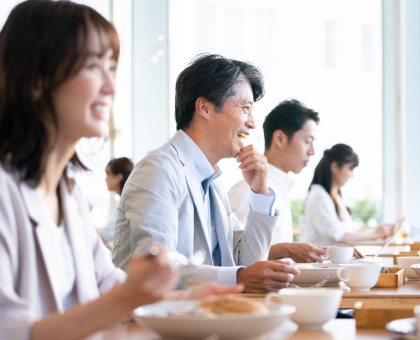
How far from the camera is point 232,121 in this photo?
80.5 inches

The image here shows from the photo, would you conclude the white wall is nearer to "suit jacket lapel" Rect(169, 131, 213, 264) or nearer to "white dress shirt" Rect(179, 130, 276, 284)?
"white dress shirt" Rect(179, 130, 276, 284)

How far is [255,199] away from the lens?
6.55ft

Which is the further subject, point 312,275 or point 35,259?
point 312,275

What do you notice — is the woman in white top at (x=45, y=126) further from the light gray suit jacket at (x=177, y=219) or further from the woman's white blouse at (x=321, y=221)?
the woman's white blouse at (x=321, y=221)

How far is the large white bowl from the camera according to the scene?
922 mm

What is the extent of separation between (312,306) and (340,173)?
11.8 ft

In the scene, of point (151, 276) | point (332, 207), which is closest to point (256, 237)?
point (151, 276)

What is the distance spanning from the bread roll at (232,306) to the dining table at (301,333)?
0.06 metres

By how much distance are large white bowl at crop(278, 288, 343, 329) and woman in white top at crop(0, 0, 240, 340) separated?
113 millimetres

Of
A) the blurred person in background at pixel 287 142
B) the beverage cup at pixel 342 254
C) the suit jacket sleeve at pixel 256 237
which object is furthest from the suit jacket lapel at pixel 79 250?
the blurred person in background at pixel 287 142

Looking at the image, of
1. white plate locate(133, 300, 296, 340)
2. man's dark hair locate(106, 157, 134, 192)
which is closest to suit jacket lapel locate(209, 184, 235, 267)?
white plate locate(133, 300, 296, 340)

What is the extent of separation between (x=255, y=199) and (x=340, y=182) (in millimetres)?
2558

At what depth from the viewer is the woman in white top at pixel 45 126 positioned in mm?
905

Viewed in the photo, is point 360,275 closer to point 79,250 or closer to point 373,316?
point 373,316
